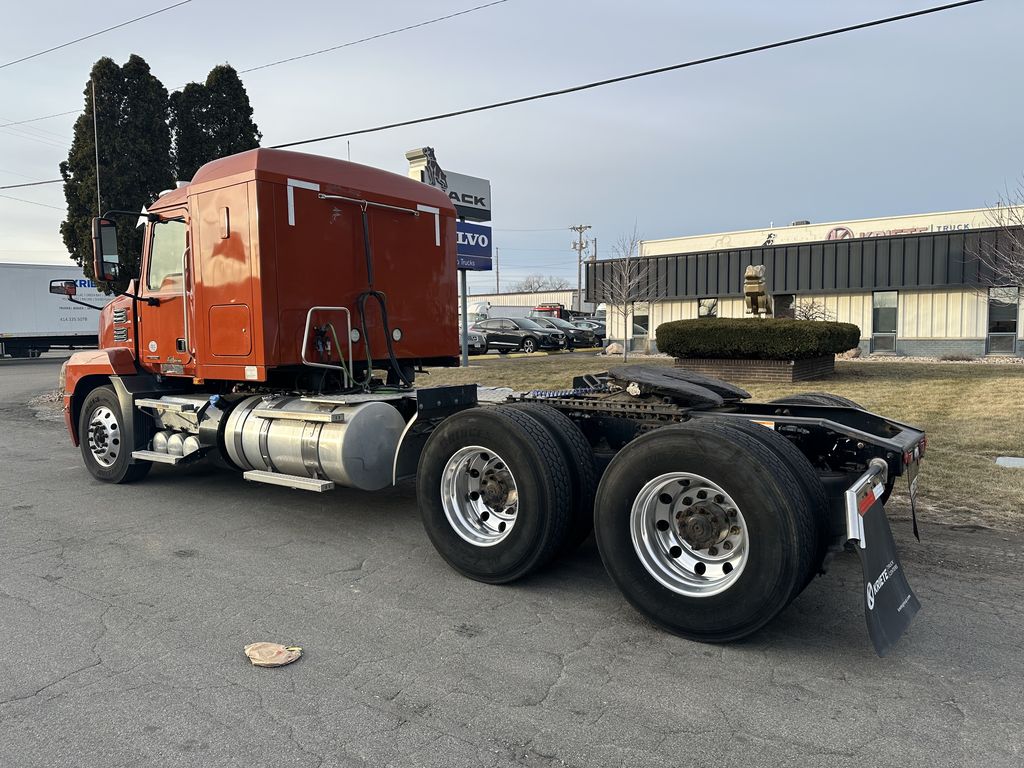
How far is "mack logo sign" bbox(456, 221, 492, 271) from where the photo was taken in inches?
776

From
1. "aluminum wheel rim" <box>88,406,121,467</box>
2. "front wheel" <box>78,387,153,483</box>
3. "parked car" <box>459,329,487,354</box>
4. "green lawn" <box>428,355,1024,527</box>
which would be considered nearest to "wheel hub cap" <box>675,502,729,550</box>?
"green lawn" <box>428,355,1024,527</box>

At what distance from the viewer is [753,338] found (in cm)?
1548

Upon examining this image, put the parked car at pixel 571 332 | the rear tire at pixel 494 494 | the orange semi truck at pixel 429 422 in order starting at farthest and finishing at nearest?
the parked car at pixel 571 332 → the rear tire at pixel 494 494 → the orange semi truck at pixel 429 422

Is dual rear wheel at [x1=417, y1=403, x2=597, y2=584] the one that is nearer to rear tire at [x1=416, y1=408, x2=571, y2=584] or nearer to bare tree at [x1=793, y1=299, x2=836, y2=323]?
rear tire at [x1=416, y1=408, x2=571, y2=584]

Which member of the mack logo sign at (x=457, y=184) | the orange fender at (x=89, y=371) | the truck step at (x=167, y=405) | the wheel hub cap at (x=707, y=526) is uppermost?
the mack logo sign at (x=457, y=184)

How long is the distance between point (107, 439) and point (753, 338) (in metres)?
12.1

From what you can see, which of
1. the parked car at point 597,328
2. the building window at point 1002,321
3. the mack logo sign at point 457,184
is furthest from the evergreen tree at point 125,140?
the building window at point 1002,321

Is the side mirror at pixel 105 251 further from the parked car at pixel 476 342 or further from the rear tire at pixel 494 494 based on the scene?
the parked car at pixel 476 342

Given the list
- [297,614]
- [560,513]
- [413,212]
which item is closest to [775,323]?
[413,212]

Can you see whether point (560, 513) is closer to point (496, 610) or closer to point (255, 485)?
point (496, 610)

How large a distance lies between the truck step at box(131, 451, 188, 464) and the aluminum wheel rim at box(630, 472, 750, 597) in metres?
4.88

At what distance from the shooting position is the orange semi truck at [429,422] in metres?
3.76

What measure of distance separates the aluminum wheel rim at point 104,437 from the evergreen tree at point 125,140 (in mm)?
9491

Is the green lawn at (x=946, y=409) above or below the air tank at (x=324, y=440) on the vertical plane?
below
